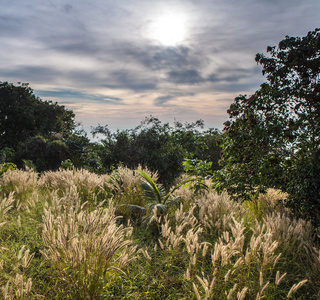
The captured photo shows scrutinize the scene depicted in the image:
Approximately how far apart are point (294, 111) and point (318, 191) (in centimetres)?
149

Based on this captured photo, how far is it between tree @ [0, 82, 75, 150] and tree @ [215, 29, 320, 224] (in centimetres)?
1883

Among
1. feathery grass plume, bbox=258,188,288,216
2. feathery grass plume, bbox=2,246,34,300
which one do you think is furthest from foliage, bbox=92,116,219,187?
feathery grass plume, bbox=2,246,34,300

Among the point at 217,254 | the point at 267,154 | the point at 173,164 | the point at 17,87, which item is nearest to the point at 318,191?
the point at 267,154

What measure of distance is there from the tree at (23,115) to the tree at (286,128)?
1883 cm

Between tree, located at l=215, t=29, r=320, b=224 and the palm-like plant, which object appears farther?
the palm-like plant

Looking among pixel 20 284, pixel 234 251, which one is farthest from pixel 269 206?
pixel 20 284

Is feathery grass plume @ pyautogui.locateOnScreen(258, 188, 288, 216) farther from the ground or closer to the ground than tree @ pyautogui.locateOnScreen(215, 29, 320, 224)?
closer to the ground

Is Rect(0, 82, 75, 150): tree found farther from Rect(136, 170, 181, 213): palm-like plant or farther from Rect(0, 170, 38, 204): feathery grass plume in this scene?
Rect(136, 170, 181, 213): palm-like plant

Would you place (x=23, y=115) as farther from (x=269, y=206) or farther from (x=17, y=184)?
(x=269, y=206)

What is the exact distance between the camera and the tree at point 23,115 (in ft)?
67.5

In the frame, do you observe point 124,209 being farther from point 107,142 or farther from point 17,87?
point 17,87

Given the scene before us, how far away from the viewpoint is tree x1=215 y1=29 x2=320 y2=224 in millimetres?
4141

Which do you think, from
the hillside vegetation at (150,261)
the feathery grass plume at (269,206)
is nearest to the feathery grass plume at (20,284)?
the hillside vegetation at (150,261)

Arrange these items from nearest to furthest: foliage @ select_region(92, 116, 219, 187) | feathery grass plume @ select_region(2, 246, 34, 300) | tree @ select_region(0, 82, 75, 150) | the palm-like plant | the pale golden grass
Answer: feathery grass plume @ select_region(2, 246, 34, 300)
the pale golden grass
the palm-like plant
foliage @ select_region(92, 116, 219, 187)
tree @ select_region(0, 82, 75, 150)
